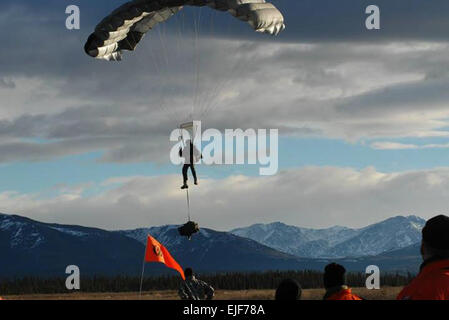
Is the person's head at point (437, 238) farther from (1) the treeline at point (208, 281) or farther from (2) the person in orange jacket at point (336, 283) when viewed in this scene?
(1) the treeline at point (208, 281)

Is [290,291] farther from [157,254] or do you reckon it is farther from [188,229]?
[157,254]

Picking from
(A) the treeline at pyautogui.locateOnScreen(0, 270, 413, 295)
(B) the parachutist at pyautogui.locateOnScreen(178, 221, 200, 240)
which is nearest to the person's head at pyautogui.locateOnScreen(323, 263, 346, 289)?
(B) the parachutist at pyautogui.locateOnScreen(178, 221, 200, 240)

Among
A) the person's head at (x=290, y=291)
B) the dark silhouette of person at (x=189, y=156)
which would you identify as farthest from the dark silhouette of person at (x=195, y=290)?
the person's head at (x=290, y=291)

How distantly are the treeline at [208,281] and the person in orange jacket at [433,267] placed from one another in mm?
121157

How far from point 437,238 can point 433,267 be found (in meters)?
0.34

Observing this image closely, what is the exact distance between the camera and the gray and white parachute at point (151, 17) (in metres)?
34.9

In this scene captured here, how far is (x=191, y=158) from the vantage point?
129 ft

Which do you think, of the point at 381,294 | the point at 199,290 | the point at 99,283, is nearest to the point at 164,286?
the point at 99,283

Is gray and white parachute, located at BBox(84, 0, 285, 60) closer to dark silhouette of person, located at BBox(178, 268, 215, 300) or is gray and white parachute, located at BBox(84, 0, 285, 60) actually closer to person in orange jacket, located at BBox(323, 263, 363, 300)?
dark silhouette of person, located at BBox(178, 268, 215, 300)

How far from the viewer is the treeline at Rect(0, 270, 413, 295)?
136 m

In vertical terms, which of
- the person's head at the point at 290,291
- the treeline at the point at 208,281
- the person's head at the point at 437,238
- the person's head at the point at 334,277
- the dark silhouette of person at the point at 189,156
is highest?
the dark silhouette of person at the point at 189,156

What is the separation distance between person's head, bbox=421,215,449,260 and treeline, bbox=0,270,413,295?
121118mm

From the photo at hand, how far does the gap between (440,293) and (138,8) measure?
2838 cm
